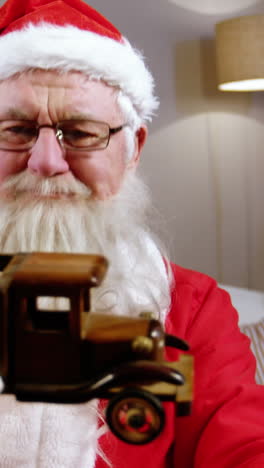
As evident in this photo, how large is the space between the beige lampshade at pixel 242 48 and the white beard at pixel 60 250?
1.68 m

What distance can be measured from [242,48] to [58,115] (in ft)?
5.52

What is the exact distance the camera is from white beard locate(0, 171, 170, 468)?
0.67 meters

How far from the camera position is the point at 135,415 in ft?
1.09

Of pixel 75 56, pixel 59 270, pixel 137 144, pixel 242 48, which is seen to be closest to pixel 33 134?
pixel 75 56

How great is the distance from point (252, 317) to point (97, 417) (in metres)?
1.09

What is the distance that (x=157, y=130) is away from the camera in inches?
107

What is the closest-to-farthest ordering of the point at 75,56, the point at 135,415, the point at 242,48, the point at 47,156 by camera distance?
the point at 135,415
the point at 47,156
the point at 75,56
the point at 242,48

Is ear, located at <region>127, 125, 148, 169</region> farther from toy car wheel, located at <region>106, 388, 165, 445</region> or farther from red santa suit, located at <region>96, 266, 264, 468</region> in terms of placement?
toy car wheel, located at <region>106, 388, 165, 445</region>

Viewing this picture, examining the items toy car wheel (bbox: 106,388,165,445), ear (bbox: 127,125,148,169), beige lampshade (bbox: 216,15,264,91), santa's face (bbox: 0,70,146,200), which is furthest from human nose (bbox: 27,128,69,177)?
beige lampshade (bbox: 216,15,264,91)

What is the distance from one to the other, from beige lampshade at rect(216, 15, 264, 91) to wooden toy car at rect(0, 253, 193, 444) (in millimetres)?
2047

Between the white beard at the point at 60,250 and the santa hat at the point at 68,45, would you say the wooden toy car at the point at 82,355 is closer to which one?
the white beard at the point at 60,250

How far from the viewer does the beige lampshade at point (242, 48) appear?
7.22 ft

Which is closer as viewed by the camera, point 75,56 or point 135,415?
point 135,415

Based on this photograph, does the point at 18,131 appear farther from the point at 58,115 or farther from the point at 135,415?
the point at 135,415
